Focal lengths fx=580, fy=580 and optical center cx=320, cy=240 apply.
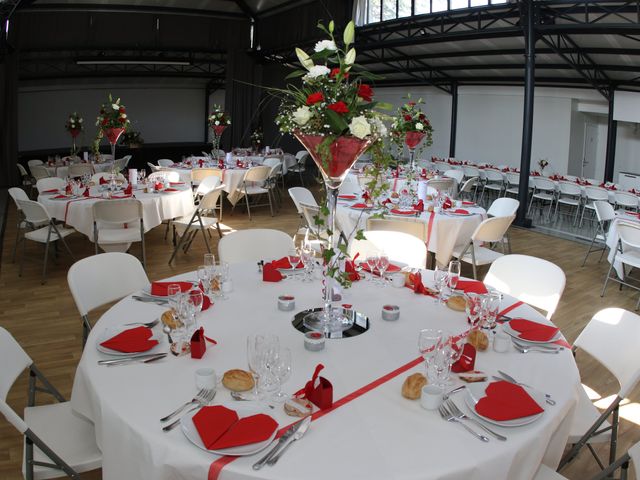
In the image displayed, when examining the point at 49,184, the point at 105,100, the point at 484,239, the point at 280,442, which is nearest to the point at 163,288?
the point at 280,442

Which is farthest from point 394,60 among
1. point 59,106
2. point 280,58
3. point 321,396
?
point 321,396

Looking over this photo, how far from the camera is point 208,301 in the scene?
2865 millimetres

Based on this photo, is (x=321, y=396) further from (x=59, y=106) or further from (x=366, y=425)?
(x=59, y=106)

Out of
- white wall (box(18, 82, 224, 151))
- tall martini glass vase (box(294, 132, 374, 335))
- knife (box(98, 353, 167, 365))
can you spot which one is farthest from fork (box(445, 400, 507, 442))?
white wall (box(18, 82, 224, 151))

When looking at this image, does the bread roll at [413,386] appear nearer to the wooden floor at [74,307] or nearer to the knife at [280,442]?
the knife at [280,442]

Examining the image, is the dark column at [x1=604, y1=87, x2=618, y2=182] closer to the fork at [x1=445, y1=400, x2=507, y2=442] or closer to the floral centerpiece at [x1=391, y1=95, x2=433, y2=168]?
the floral centerpiece at [x1=391, y1=95, x2=433, y2=168]

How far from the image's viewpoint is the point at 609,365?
2.65 meters

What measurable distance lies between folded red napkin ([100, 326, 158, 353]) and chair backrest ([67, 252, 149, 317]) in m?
0.72

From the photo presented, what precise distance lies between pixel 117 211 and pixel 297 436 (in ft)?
15.5

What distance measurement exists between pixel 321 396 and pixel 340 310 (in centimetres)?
87

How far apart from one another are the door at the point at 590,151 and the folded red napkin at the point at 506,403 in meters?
14.4

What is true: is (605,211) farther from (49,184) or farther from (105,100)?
(105,100)

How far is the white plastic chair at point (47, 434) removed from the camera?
2150 mm

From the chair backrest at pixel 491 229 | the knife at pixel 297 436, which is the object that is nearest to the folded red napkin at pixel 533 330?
the knife at pixel 297 436
